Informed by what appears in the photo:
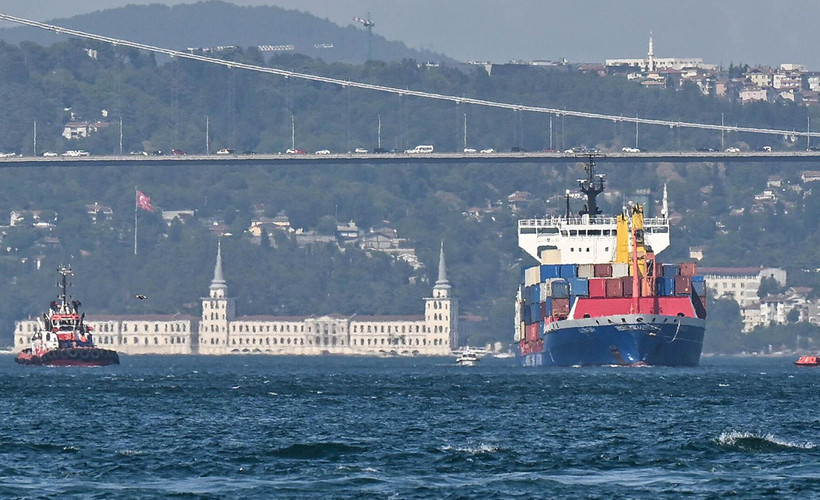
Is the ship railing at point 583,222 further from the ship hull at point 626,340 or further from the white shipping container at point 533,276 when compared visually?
the ship hull at point 626,340

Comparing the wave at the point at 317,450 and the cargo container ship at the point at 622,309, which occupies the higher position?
the cargo container ship at the point at 622,309

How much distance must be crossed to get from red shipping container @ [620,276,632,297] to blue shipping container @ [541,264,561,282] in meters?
6.13

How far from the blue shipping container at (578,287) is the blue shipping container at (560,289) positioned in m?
0.37

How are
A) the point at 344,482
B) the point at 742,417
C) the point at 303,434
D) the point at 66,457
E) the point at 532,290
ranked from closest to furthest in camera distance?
1. the point at 344,482
2. the point at 66,457
3. the point at 303,434
4. the point at 742,417
5. the point at 532,290

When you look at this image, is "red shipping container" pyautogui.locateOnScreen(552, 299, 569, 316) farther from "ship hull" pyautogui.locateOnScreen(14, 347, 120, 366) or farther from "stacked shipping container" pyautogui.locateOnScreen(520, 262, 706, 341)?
"ship hull" pyautogui.locateOnScreen(14, 347, 120, 366)

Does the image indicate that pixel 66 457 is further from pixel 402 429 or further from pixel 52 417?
pixel 52 417

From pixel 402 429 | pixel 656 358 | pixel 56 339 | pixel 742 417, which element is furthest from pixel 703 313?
pixel 402 429

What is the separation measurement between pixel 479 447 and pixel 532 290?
79.6m

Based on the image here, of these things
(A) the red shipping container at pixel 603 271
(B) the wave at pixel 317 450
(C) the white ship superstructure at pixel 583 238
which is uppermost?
(C) the white ship superstructure at pixel 583 238

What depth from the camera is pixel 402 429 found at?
188 ft

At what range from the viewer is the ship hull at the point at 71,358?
5143 inches

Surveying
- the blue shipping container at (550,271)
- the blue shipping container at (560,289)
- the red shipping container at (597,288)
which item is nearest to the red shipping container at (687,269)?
the red shipping container at (597,288)

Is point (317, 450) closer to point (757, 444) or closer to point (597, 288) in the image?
point (757, 444)

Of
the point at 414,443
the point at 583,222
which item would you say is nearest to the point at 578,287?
the point at 583,222
